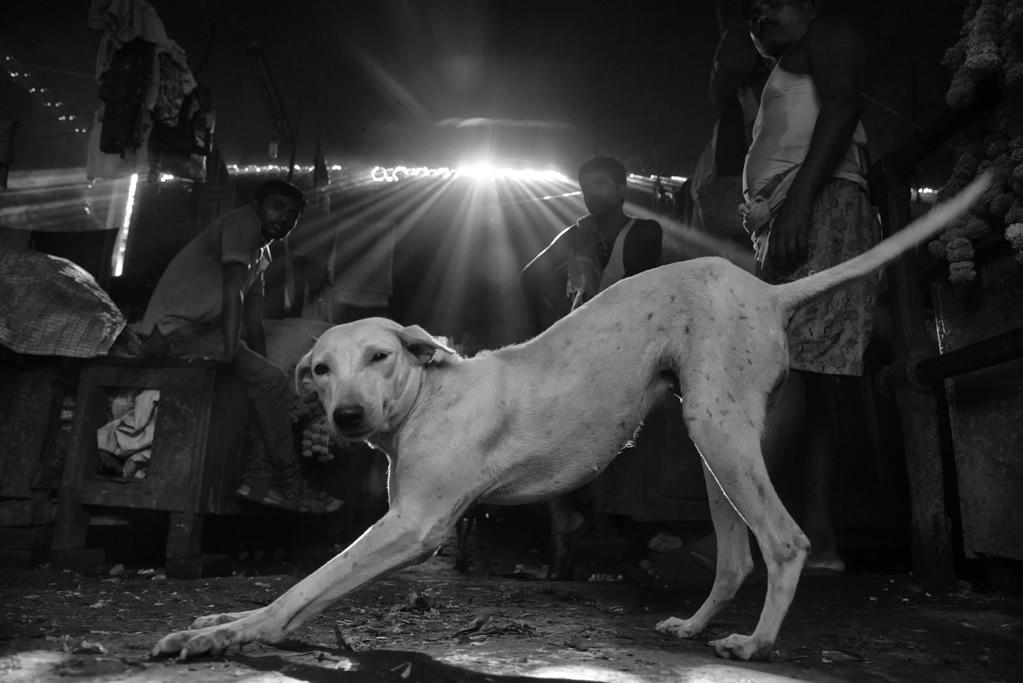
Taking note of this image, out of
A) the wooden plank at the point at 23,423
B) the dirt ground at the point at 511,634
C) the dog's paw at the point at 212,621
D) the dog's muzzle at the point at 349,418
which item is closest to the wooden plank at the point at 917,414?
the dirt ground at the point at 511,634

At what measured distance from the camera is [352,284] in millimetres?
9656

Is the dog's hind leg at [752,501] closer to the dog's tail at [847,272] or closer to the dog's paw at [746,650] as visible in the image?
the dog's paw at [746,650]

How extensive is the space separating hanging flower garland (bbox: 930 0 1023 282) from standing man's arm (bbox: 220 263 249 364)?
13.7ft

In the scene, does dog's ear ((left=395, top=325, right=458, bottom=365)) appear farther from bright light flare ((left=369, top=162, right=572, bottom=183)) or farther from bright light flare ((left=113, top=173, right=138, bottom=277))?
bright light flare ((left=369, top=162, right=572, bottom=183))

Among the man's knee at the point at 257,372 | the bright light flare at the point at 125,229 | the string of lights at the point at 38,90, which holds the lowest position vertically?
the man's knee at the point at 257,372

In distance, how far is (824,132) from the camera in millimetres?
2848

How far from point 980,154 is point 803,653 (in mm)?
2263

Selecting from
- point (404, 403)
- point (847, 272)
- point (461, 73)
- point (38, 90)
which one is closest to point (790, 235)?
point (847, 272)

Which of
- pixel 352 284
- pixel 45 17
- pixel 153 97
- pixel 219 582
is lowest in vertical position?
pixel 219 582

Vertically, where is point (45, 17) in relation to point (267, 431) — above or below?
above

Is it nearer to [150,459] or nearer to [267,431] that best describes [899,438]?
[267,431]

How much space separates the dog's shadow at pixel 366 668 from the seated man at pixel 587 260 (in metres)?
1.98

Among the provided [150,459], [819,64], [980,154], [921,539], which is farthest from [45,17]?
[921,539]

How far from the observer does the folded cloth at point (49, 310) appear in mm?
4328
